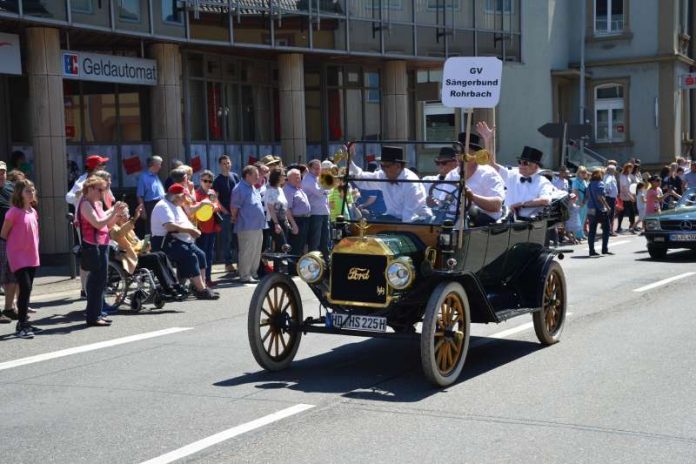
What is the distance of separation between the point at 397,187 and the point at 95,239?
13.9 ft

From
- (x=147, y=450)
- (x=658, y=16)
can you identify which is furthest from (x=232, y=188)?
(x=658, y=16)

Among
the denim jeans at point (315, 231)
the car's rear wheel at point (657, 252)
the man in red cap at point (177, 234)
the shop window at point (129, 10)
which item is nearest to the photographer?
the man in red cap at point (177, 234)

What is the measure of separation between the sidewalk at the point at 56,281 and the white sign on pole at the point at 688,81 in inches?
1190

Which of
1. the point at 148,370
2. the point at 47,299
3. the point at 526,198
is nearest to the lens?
the point at 148,370

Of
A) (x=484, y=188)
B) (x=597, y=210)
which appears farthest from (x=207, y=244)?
(x=597, y=210)

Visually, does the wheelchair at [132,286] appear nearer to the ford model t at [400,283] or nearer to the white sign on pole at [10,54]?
the ford model t at [400,283]

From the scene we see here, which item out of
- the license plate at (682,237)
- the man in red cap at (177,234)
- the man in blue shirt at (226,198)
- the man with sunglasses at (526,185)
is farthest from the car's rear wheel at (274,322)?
the license plate at (682,237)

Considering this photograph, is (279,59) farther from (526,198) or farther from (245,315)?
(526,198)

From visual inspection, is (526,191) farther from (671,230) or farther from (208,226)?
(671,230)

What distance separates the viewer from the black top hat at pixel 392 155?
9164 millimetres

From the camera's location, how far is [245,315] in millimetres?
12484

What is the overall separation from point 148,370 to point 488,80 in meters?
4.04

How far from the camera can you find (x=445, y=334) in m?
8.01

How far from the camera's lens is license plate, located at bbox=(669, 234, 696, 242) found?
18.9m
